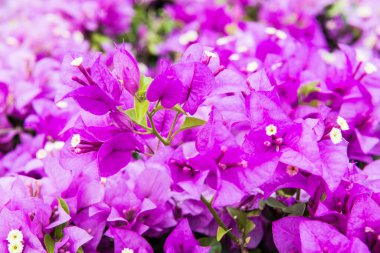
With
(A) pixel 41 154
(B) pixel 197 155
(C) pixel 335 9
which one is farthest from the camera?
(C) pixel 335 9

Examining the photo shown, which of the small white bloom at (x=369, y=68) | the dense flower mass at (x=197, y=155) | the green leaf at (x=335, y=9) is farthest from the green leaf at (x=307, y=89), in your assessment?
the green leaf at (x=335, y=9)

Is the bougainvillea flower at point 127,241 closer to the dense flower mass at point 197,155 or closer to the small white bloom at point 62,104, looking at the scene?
the dense flower mass at point 197,155

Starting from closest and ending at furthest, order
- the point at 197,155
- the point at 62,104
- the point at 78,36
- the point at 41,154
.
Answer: the point at 197,155 < the point at 41,154 < the point at 62,104 < the point at 78,36


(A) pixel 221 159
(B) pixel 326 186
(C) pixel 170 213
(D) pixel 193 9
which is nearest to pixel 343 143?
(B) pixel 326 186

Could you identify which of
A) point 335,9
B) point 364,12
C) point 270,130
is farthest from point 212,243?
point 335,9

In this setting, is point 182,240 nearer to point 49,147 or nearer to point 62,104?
point 49,147

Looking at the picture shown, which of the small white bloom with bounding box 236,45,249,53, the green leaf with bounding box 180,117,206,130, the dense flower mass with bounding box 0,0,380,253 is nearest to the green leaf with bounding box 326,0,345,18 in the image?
the dense flower mass with bounding box 0,0,380,253

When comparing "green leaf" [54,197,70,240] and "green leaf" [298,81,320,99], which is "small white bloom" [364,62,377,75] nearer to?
"green leaf" [298,81,320,99]

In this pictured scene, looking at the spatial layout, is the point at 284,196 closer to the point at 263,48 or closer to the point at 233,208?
the point at 233,208
